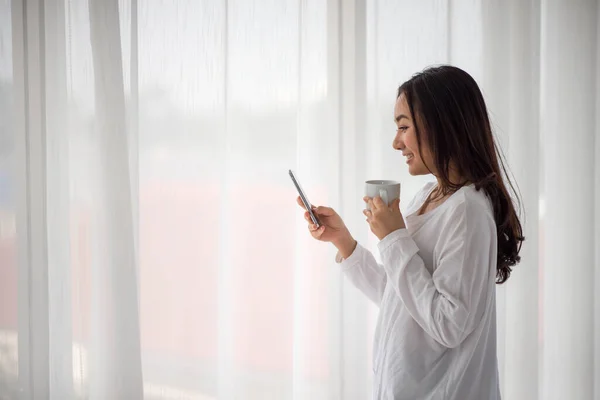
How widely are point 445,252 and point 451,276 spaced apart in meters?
0.05

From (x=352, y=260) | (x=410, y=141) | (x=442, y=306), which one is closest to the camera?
(x=442, y=306)

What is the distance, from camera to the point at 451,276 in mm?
933

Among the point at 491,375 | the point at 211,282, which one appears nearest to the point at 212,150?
the point at 211,282

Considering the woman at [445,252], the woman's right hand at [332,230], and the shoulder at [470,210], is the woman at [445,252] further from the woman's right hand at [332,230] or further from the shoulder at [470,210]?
the woman's right hand at [332,230]

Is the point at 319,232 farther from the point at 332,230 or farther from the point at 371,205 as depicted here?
the point at 371,205

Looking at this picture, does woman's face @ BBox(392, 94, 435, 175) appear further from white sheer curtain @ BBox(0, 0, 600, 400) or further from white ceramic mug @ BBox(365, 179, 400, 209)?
white sheer curtain @ BBox(0, 0, 600, 400)

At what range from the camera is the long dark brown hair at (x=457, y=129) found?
989 millimetres

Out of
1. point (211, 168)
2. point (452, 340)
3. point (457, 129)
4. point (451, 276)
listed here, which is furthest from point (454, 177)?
point (211, 168)

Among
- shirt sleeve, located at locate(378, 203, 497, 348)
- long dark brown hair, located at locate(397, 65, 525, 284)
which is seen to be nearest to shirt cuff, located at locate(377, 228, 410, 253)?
shirt sleeve, located at locate(378, 203, 497, 348)

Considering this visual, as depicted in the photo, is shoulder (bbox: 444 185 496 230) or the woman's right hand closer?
shoulder (bbox: 444 185 496 230)

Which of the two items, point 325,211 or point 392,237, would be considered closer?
point 392,237

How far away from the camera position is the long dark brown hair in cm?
99

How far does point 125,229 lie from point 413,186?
88cm

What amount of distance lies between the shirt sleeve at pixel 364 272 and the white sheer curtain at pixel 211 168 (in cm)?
40
